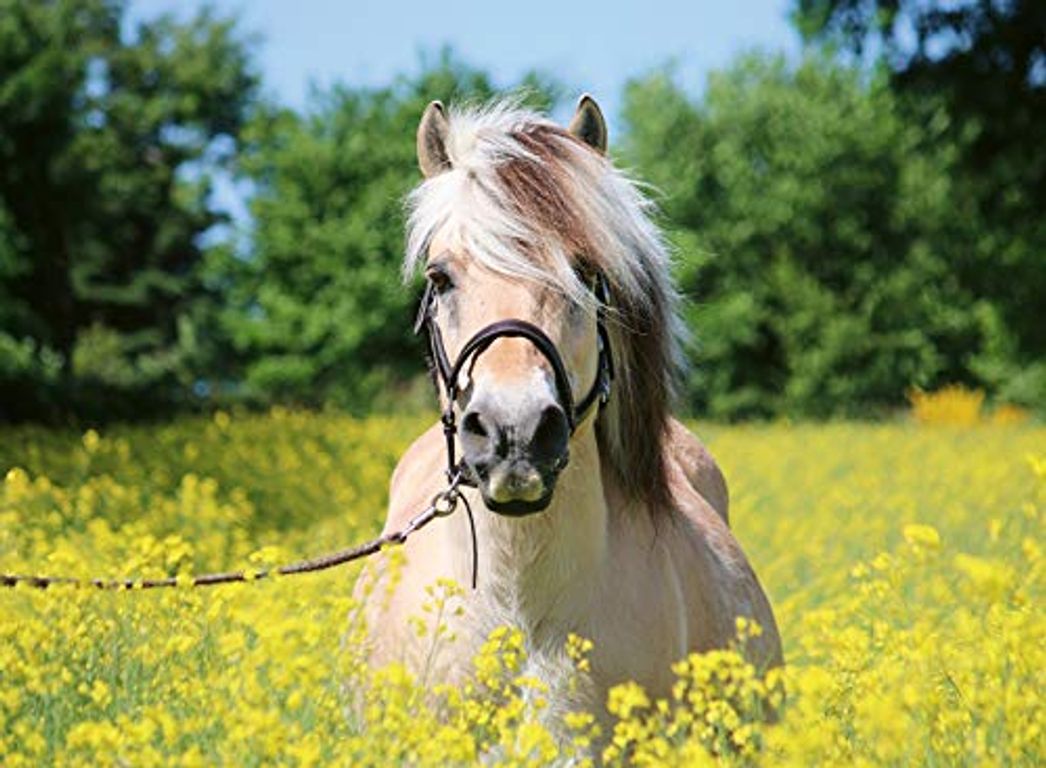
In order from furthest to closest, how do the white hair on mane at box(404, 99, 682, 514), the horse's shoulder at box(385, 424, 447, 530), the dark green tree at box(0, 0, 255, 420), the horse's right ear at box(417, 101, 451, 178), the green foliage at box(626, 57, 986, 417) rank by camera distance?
the green foliage at box(626, 57, 986, 417) < the dark green tree at box(0, 0, 255, 420) < the horse's shoulder at box(385, 424, 447, 530) < the horse's right ear at box(417, 101, 451, 178) < the white hair on mane at box(404, 99, 682, 514)

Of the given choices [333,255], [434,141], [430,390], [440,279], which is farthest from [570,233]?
[333,255]

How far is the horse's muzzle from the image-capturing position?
11.6ft

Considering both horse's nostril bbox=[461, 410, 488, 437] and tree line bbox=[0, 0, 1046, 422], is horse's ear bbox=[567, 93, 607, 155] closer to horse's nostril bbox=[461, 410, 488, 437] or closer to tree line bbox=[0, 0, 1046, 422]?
horse's nostril bbox=[461, 410, 488, 437]

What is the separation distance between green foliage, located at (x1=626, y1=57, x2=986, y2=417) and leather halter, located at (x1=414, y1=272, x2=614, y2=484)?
103 ft

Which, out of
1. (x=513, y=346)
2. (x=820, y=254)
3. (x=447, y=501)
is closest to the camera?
(x=513, y=346)

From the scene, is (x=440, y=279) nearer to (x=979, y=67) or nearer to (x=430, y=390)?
(x=979, y=67)

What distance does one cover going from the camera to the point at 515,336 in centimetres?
376

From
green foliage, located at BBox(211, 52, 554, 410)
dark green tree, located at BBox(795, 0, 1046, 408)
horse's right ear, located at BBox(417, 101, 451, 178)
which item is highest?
horse's right ear, located at BBox(417, 101, 451, 178)

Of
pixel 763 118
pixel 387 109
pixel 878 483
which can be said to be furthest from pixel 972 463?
pixel 763 118

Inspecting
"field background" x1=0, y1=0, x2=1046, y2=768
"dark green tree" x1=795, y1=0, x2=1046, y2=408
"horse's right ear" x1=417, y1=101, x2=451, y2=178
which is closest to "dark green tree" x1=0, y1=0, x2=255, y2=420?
"field background" x1=0, y1=0, x2=1046, y2=768

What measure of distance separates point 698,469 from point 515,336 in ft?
8.29

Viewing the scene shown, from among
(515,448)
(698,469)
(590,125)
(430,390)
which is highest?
(590,125)

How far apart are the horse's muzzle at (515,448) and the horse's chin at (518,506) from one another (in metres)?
0.01

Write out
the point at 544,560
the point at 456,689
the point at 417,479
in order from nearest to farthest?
Result: the point at 456,689 < the point at 544,560 < the point at 417,479
